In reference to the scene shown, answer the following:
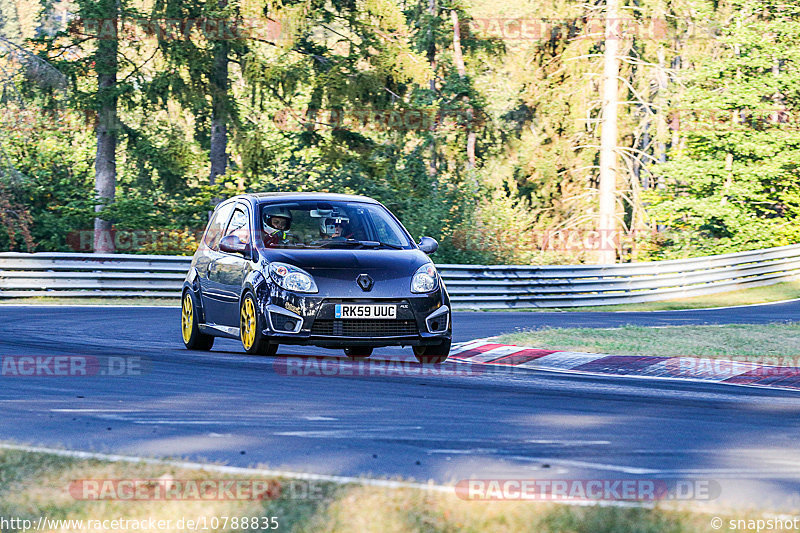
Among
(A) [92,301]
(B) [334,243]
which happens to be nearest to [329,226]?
(B) [334,243]

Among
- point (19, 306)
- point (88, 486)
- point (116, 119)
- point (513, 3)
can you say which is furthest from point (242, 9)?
point (513, 3)

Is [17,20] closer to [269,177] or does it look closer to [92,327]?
[269,177]

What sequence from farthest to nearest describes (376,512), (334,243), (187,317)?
1. (187,317)
2. (334,243)
3. (376,512)

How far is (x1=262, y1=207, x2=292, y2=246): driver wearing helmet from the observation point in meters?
11.9

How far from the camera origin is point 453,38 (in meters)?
49.3

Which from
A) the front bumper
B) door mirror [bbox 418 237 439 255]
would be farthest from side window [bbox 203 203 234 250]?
door mirror [bbox 418 237 439 255]

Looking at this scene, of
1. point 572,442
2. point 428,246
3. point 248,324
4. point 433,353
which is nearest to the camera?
point 572,442

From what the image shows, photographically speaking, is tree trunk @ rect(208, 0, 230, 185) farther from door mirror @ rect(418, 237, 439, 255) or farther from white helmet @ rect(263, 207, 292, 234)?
door mirror @ rect(418, 237, 439, 255)

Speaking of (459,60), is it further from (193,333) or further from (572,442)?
(572,442)

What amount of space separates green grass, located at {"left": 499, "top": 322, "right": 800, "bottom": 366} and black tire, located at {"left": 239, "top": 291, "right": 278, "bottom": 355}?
3.66 metres

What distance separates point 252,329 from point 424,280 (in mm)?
1792

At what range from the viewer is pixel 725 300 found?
30219mm

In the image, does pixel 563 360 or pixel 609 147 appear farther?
pixel 609 147

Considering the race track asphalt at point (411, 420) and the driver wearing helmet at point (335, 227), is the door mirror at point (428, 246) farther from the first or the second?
the race track asphalt at point (411, 420)
